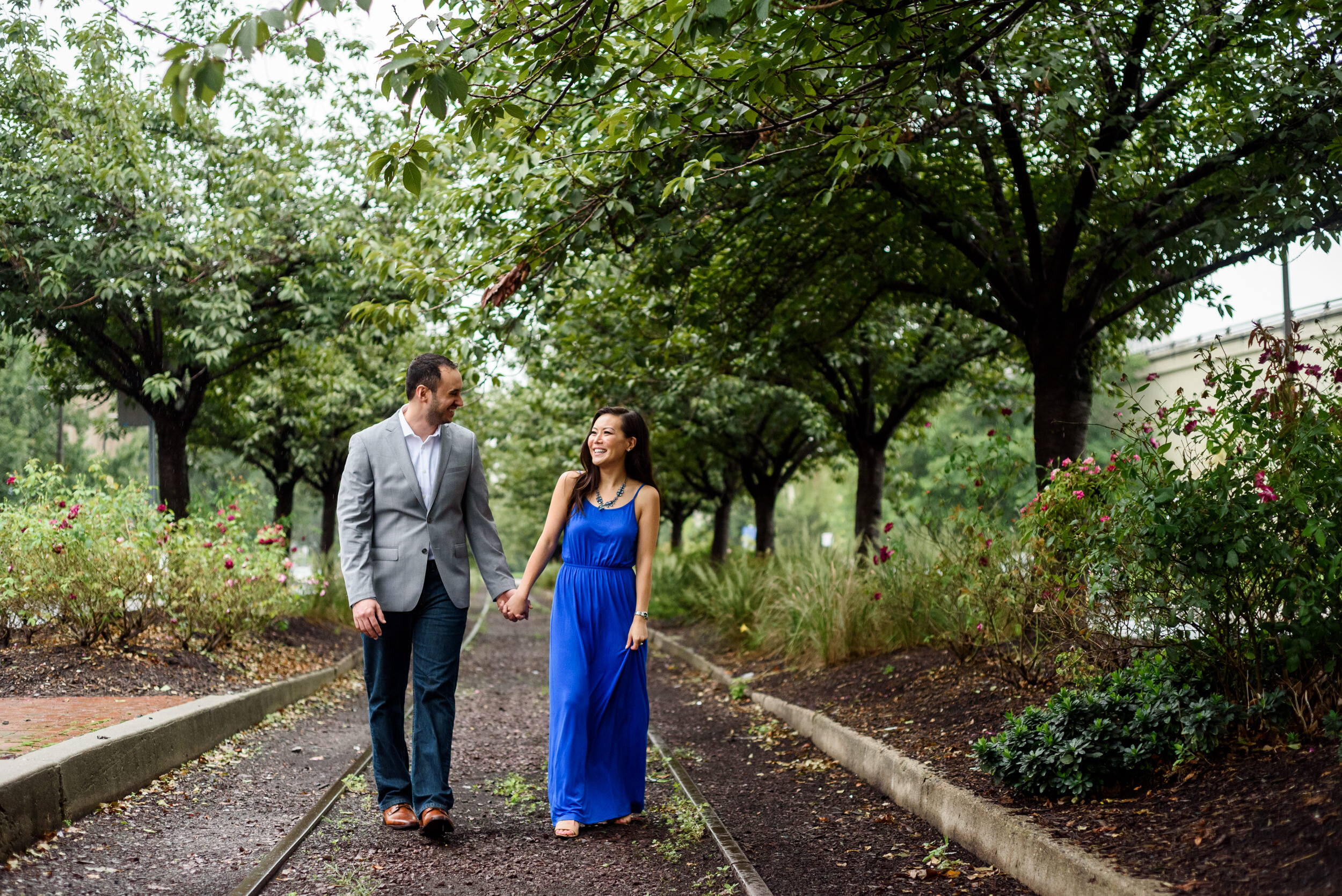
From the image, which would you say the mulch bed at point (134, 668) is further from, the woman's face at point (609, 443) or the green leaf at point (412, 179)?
the green leaf at point (412, 179)

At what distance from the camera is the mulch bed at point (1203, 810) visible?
3520 millimetres

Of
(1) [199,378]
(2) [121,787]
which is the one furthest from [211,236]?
(2) [121,787]

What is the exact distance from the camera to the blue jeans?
526 centimetres

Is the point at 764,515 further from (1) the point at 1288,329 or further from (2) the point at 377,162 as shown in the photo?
(2) the point at 377,162

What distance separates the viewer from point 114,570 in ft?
27.7

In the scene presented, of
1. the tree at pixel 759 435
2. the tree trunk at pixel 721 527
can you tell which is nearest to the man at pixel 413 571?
the tree at pixel 759 435

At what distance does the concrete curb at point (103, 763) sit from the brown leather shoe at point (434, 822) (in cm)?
162

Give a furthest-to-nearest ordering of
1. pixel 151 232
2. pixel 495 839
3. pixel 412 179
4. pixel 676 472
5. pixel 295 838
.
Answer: pixel 676 472 < pixel 151 232 < pixel 495 839 < pixel 295 838 < pixel 412 179

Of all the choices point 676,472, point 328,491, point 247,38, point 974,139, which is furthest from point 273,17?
point 328,491

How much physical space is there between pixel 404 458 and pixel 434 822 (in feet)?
5.79

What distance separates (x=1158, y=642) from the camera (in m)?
5.24

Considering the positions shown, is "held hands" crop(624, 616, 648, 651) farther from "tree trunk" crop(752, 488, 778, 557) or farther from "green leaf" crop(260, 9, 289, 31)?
"tree trunk" crop(752, 488, 778, 557)

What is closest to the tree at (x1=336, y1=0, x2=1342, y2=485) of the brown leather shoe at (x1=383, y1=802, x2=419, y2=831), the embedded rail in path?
the embedded rail in path

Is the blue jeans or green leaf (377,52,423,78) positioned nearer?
green leaf (377,52,423,78)
